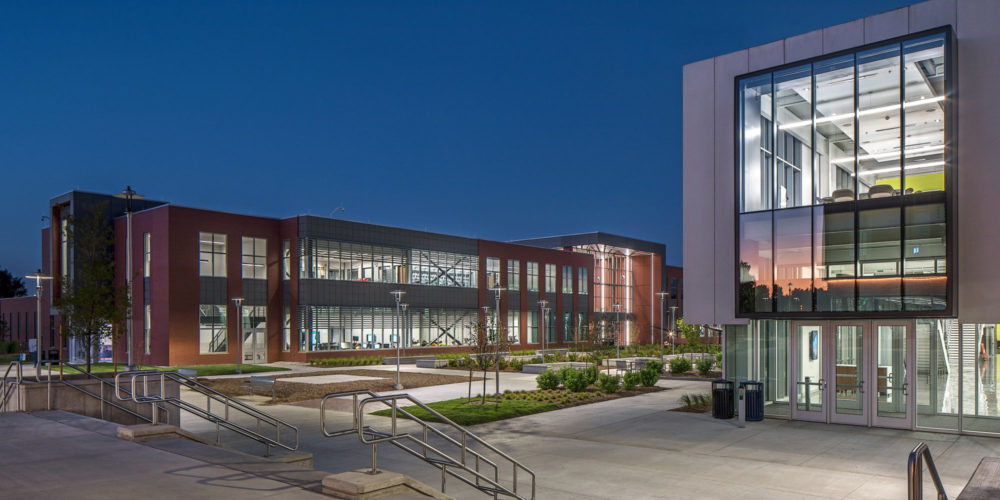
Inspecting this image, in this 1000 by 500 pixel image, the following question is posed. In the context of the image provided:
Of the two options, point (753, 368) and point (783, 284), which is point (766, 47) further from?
point (753, 368)

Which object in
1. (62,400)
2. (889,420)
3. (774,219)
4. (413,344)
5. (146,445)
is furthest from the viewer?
(413,344)

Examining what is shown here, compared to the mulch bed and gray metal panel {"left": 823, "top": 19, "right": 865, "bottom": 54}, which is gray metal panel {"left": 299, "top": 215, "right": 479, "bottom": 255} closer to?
the mulch bed

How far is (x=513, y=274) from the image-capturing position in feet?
219

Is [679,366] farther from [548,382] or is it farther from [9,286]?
[9,286]

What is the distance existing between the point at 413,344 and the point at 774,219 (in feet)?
136

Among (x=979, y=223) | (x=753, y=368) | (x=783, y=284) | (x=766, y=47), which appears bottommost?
(x=753, y=368)

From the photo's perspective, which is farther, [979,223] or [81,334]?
[81,334]

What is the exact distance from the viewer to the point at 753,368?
19344 mm

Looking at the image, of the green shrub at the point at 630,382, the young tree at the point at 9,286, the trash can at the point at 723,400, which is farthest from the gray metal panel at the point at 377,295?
the young tree at the point at 9,286

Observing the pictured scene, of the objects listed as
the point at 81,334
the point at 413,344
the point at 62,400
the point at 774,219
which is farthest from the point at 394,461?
the point at 413,344

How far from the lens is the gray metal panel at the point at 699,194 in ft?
65.3

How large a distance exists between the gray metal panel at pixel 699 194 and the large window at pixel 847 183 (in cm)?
109

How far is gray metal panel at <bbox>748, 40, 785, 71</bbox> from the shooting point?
1889cm

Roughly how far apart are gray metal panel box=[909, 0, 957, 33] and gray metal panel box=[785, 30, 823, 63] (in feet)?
7.02
